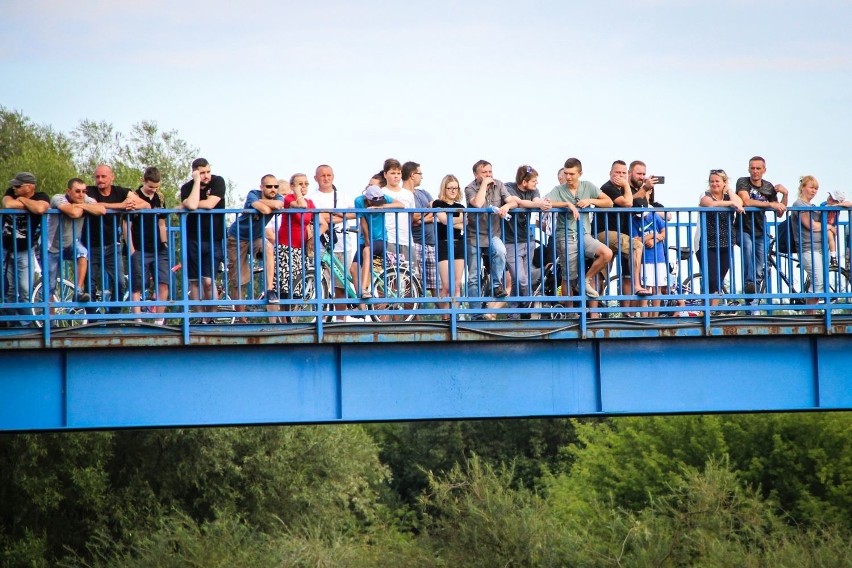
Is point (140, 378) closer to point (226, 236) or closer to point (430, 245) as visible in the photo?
point (226, 236)

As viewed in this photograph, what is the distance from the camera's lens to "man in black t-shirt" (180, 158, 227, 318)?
13078 millimetres

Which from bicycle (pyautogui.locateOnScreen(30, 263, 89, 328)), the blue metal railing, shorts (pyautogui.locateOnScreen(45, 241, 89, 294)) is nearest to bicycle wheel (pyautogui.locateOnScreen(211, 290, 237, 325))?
the blue metal railing

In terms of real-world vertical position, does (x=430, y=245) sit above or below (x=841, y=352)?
above

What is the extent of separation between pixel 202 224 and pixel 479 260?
280 cm

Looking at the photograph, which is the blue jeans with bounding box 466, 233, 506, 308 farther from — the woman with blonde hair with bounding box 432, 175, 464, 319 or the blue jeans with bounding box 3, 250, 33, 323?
the blue jeans with bounding box 3, 250, 33, 323

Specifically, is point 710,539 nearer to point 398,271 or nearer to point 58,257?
point 398,271

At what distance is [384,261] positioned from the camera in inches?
523

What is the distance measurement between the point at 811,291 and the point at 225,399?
6.07 meters

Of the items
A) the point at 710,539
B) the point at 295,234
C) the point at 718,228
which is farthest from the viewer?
the point at 710,539


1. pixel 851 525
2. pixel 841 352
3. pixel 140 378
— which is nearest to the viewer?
pixel 140 378

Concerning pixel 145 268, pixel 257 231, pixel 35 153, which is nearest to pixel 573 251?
pixel 257 231

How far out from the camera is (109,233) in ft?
43.5

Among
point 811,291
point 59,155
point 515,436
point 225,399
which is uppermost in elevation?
point 59,155

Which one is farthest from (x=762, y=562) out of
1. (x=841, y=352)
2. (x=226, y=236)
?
(x=226, y=236)
